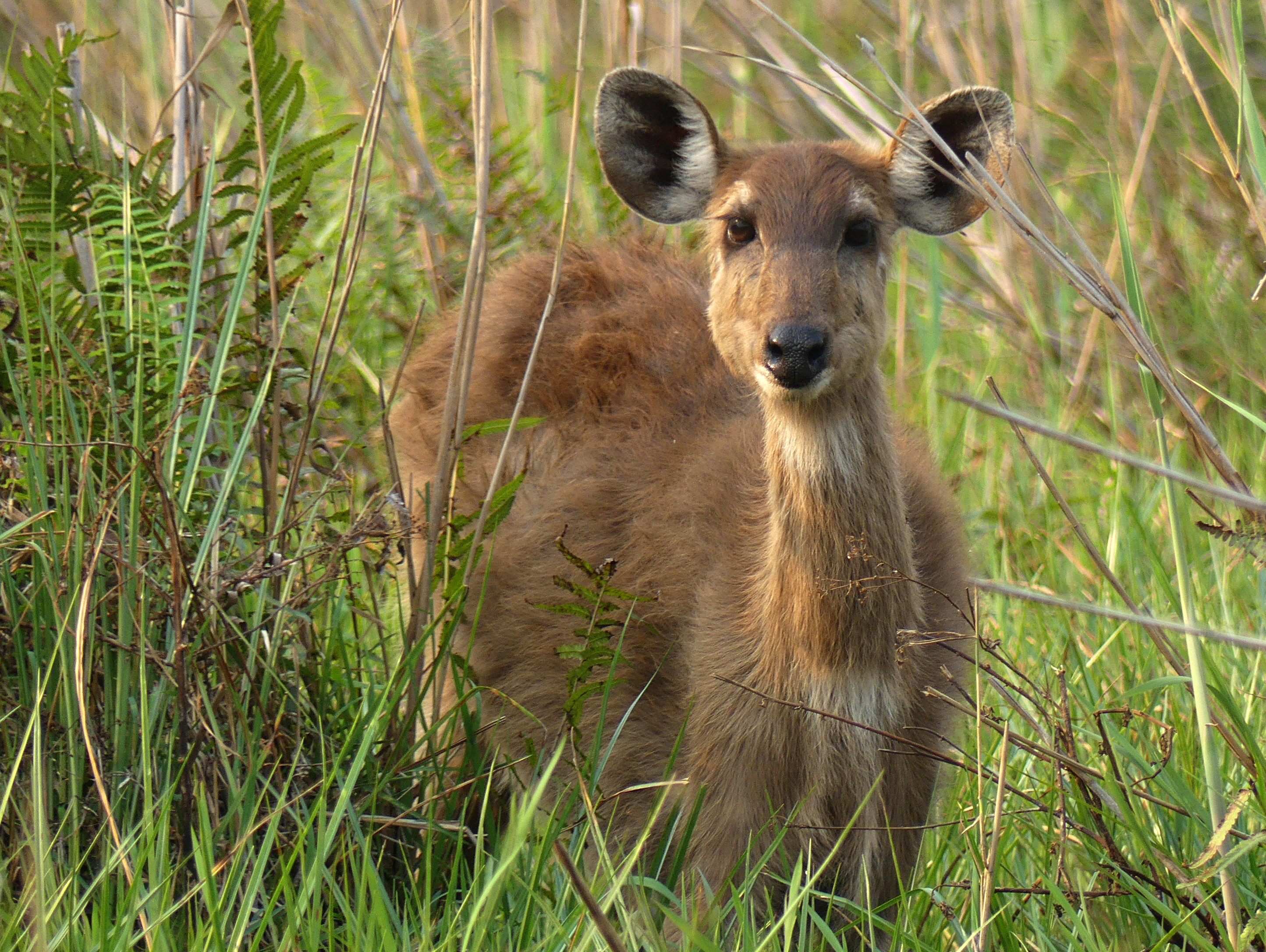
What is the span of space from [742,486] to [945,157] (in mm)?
1033

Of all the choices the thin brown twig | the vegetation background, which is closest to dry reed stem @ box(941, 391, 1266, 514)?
the vegetation background

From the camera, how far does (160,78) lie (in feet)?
21.2

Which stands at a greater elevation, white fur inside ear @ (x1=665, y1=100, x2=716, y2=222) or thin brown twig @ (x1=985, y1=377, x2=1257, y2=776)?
white fur inside ear @ (x1=665, y1=100, x2=716, y2=222)

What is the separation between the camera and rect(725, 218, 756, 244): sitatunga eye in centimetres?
372

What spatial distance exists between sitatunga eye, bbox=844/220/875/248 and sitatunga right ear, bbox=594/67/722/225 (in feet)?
1.79

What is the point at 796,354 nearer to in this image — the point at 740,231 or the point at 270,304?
the point at 740,231

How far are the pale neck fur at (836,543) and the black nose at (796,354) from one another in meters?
0.18

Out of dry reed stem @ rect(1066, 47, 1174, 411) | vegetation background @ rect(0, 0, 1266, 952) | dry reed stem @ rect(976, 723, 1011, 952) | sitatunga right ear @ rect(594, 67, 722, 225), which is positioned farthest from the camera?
dry reed stem @ rect(1066, 47, 1174, 411)

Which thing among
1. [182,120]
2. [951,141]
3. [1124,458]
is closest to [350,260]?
[182,120]

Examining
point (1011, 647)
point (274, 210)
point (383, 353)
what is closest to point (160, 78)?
point (383, 353)

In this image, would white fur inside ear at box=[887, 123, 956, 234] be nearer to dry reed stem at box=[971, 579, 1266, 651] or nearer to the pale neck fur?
the pale neck fur

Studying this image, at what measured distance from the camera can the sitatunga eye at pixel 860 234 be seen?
3.65m

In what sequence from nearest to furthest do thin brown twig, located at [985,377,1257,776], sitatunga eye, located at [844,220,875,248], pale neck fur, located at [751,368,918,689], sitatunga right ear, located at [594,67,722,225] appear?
thin brown twig, located at [985,377,1257,776] → pale neck fur, located at [751,368,918,689] → sitatunga eye, located at [844,220,875,248] → sitatunga right ear, located at [594,67,722,225]

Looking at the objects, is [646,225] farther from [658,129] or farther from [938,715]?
[938,715]
